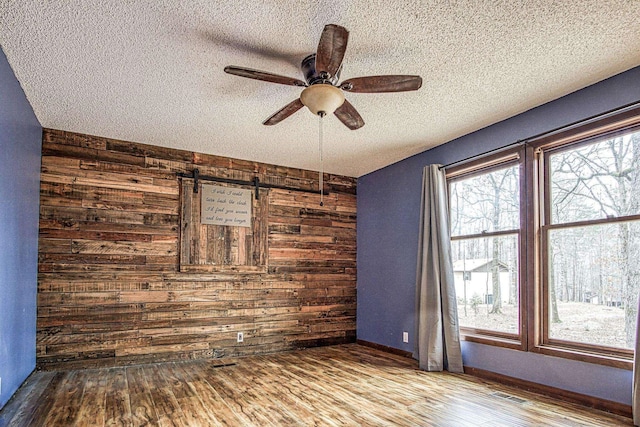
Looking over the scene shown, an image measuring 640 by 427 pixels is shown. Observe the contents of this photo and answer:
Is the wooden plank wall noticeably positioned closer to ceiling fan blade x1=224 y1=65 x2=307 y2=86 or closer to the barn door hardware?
the barn door hardware

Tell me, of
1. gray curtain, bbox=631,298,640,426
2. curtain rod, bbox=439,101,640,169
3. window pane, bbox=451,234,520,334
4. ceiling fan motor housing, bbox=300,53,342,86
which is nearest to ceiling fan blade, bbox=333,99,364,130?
ceiling fan motor housing, bbox=300,53,342,86

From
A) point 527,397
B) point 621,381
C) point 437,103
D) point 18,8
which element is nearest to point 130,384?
point 18,8

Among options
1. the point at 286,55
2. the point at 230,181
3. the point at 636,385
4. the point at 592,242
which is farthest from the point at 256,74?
the point at 636,385

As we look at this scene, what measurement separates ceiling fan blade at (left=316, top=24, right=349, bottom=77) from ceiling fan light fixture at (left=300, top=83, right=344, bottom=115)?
10cm

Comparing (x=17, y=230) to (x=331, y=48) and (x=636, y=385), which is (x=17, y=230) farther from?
(x=636, y=385)

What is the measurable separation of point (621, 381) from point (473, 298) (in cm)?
147

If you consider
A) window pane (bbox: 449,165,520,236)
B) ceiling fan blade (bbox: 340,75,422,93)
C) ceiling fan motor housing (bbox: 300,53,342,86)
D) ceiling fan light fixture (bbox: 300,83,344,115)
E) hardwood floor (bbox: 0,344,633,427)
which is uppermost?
ceiling fan motor housing (bbox: 300,53,342,86)

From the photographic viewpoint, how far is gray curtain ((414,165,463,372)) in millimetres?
4102

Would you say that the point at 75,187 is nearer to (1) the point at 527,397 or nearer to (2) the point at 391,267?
(2) the point at 391,267

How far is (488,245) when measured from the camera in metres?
4.04

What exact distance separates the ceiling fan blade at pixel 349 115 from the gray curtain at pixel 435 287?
1582 mm

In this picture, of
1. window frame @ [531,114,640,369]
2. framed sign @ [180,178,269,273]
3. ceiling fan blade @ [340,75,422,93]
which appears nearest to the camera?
ceiling fan blade @ [340,75,422,93]

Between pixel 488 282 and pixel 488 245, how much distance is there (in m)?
0.37

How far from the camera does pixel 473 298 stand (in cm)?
418
